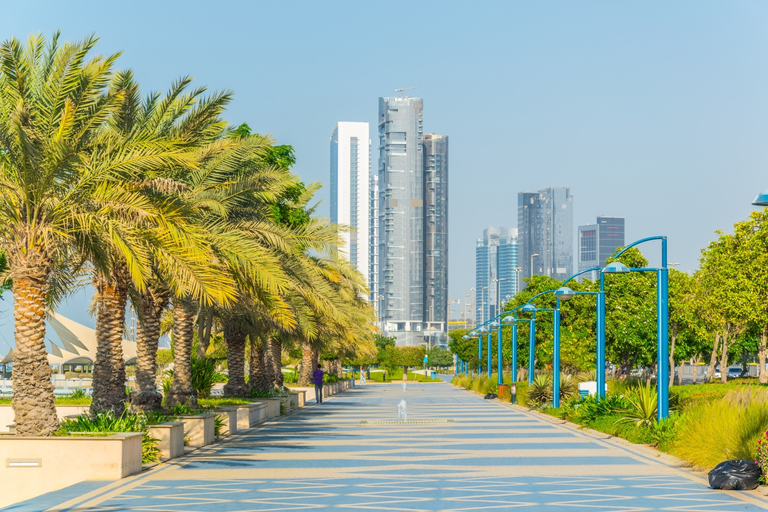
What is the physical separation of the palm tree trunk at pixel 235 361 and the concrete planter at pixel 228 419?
7714mm

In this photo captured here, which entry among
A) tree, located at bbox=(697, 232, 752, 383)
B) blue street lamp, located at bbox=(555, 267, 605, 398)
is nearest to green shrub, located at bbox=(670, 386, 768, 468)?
blue street lamp, located at bbox=(555, 267, 605, 398)

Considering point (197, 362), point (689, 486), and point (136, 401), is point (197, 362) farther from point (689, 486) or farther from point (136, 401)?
point (689, 486)

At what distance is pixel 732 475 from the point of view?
14.0m

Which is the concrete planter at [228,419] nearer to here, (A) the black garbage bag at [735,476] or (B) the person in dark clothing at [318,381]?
(A) the black garbage bag at [735,476]

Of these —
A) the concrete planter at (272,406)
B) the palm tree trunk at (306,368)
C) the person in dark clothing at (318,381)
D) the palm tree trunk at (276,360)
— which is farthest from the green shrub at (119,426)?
the palm tree trunk at (306,368)

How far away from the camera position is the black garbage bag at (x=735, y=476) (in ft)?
45.9

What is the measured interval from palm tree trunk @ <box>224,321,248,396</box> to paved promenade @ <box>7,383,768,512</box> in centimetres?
782

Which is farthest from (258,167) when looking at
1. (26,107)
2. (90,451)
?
(90,451)

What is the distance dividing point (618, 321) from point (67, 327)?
2880 centimetres

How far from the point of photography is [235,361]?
3319 cm

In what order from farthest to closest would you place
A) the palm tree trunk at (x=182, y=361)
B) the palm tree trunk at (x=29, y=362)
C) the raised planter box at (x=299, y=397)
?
the raised planter box at (x=299, y=397)
the palm tree trunk at (x=182, y=361)
the palm tree trunk at (x=29, y=362)

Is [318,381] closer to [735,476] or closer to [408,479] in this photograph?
[408,479]

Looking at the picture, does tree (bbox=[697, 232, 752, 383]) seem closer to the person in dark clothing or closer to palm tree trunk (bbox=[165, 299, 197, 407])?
the person in dark clothing

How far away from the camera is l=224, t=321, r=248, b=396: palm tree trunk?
32438mm
